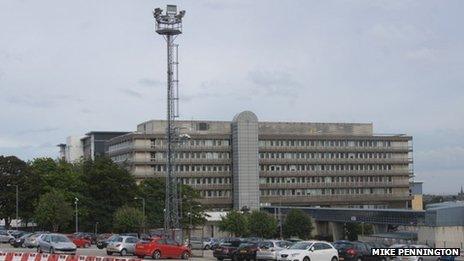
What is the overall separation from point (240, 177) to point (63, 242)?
337 feet

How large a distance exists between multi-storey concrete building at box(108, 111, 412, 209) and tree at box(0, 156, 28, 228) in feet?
128

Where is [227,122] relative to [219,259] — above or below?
above

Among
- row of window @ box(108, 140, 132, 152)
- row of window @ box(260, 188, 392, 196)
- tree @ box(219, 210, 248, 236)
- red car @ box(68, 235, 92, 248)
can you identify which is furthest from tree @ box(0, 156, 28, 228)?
row of window @ box(260, 188, 392, 196)

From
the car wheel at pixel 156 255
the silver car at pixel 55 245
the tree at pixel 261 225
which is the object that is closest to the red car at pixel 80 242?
the silver car at pixel 55 245

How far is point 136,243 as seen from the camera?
174ft

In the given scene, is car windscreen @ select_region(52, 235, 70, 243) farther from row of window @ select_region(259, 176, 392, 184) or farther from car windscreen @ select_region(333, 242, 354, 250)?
row of window @ select_region(259, 176, 392, 184)

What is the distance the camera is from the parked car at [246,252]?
51469 mm

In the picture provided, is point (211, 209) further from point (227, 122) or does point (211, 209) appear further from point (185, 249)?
point (185, 249)

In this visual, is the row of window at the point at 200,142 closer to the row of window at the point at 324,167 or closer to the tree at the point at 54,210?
the row of window at the point at 324,167

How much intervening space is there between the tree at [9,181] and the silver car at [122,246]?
205ft

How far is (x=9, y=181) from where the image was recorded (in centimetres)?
11431

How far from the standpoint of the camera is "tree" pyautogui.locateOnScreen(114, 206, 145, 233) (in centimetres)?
10525

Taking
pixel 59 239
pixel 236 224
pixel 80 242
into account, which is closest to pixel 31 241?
pixel 80 242

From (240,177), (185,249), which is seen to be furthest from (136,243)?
(240,177)
